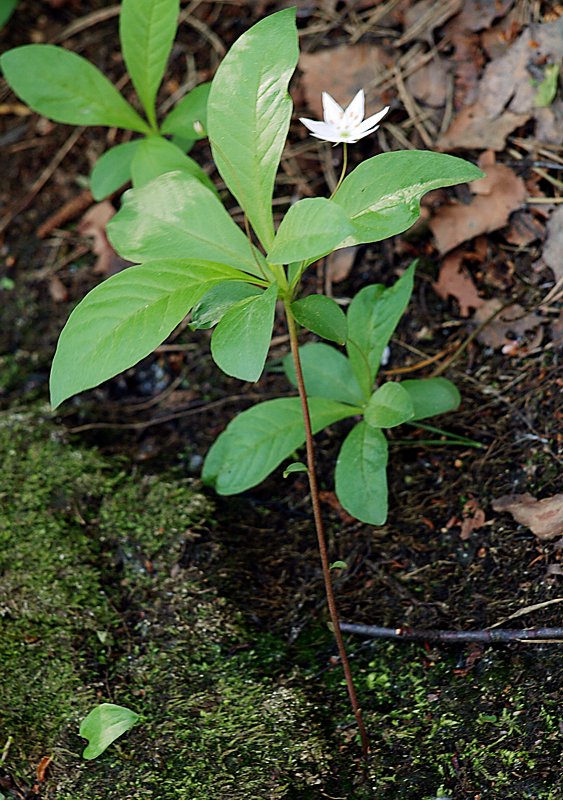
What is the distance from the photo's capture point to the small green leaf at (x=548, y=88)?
2.31 m

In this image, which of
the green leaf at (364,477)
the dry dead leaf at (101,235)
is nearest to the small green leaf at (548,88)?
the green leaf at (364,477)

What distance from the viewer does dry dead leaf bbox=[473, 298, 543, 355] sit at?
221 centimetres

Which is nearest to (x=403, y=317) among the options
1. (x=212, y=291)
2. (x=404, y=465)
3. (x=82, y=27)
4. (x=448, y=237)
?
(x=448, y=237)

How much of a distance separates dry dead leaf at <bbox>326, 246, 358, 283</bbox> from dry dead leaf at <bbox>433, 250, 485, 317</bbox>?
303mm

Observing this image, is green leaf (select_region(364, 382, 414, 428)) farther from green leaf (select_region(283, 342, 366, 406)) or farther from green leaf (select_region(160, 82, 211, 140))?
green leaf (select_region(160, 82, 211, 140))

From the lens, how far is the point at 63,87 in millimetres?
2412

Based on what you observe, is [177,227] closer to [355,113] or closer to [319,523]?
[355,113]

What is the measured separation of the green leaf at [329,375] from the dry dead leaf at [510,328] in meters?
0.45

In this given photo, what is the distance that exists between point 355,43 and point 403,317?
3.41 feet

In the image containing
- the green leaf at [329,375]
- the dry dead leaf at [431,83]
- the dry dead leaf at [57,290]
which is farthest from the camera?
the dry dead leaf at [57,290]

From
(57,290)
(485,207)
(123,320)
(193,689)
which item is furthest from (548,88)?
(193,689)

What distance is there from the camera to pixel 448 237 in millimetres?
2436

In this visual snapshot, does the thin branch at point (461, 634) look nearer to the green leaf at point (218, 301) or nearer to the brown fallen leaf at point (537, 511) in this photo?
the brown fallen leaf at point (537, 511)

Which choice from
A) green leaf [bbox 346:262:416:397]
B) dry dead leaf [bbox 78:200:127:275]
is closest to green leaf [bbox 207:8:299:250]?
green leaf [bbox 346:262:416:397]
